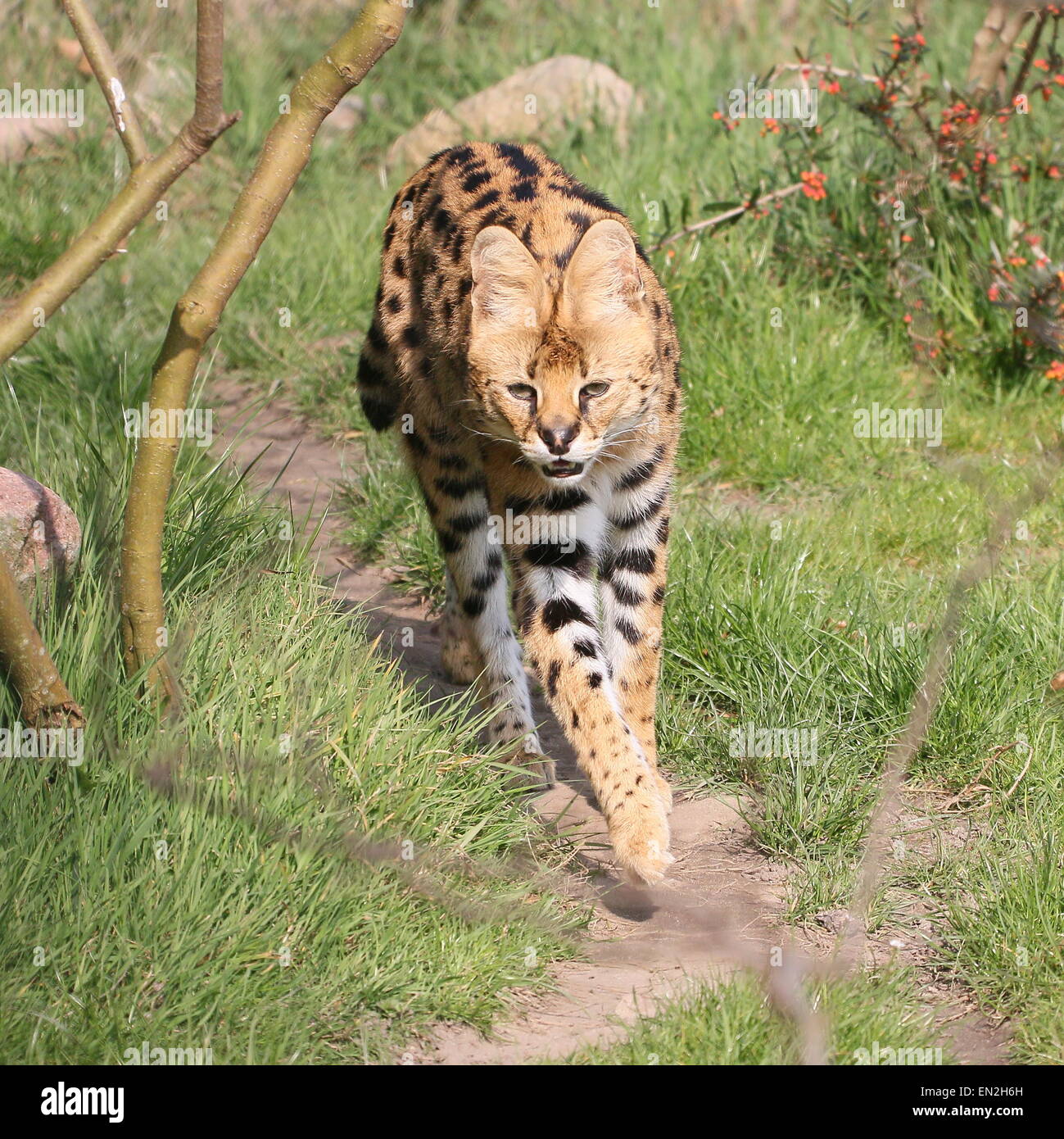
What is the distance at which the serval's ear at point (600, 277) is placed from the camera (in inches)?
144

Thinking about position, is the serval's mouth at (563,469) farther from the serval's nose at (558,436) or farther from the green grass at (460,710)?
the green grass at (460,710)

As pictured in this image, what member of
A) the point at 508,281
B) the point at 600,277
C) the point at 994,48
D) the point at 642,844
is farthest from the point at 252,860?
the point at 994,48

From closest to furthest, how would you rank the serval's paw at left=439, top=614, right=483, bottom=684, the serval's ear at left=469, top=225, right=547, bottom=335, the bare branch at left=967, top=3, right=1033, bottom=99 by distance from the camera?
1. the serval's ear at left=469, top=225, right=547, bottom=335
2. the serval's paw at left=439, top=614, right=483, bottom=684
3. the bare branch at left=967, top=3, right=1033, bottom=99

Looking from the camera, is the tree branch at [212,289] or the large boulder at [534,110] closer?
the tree branch at [212,289]

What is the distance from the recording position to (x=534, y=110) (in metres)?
7.74

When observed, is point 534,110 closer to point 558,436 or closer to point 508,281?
point 508,281

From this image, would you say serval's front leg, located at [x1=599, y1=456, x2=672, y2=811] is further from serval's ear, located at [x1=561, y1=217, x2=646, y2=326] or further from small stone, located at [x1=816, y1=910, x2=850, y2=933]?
small stone, located at [x1=816, y1=910, x2=850, y2=933]

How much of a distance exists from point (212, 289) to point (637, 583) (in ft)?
5.18

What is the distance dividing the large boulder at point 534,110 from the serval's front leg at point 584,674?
431 cm

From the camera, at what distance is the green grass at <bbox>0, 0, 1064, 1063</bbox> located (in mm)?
2934

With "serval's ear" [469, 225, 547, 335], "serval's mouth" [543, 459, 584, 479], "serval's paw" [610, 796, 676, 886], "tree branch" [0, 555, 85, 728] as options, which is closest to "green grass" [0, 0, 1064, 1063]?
"tree branch" [0, 555, 85, 728]

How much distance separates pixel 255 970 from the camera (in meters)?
2.94

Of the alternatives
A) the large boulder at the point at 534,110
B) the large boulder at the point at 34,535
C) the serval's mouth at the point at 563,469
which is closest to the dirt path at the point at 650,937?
the serval's mouth at the point at 563,469
